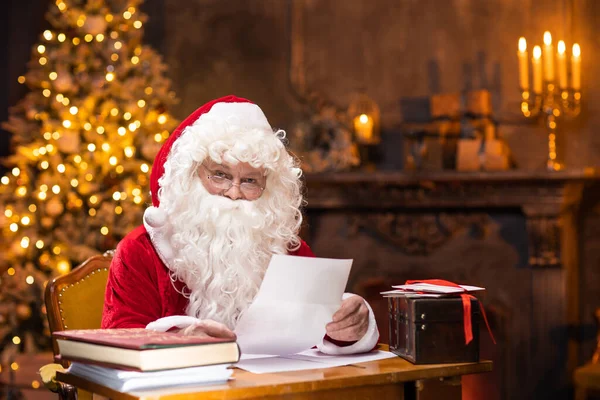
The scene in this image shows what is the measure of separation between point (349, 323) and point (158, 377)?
0.65m

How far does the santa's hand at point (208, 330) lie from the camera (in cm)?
190

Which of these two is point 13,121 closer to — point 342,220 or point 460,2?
point 342,220

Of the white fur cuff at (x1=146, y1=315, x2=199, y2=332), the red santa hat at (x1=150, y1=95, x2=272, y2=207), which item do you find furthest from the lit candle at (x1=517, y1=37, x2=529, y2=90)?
the white fur cuff at (x1=146, y1=315, x2=199, y2=332)

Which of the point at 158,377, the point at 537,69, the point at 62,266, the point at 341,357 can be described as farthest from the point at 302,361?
the point at 537,69

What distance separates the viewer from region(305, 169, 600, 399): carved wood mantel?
5117 millimetres

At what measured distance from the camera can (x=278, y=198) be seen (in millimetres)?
2736

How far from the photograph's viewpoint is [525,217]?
531 cm

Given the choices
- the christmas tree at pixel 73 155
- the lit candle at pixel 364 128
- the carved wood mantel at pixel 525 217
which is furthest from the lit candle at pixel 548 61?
the christmas tree at pixel 73 155

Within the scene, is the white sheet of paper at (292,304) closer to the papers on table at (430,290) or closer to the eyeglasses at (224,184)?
the papers on table at (430,290)

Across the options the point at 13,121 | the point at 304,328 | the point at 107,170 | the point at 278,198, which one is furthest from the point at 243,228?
the point at 13,121

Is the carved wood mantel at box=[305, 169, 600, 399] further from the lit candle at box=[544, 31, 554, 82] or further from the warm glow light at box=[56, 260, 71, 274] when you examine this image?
the warm glow light at box=[56, 260, 71, 274]

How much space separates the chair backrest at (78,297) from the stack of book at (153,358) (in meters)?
0.94

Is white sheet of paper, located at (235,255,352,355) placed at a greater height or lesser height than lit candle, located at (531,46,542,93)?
lesser

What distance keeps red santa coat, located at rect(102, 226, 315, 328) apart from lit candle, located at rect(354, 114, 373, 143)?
10.3ft
